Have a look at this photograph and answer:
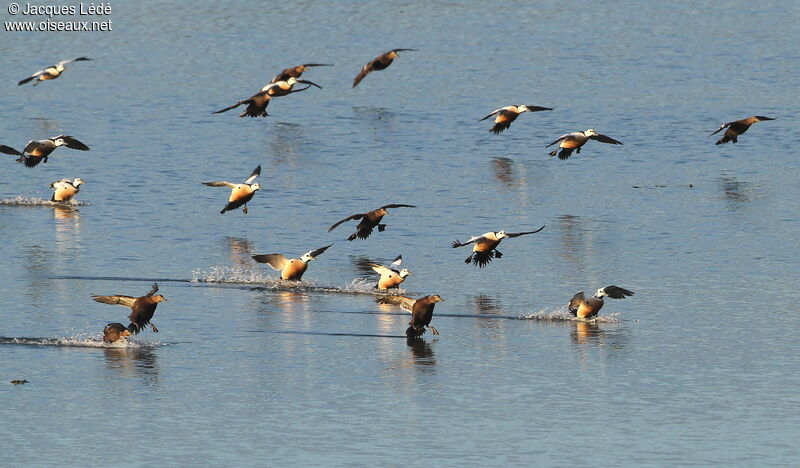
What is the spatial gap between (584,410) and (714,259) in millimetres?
9724

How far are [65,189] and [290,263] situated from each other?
9000mm

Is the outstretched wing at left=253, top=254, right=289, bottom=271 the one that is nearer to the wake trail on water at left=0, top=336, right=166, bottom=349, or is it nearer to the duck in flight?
the wake trail on water at left=0, top=336, right=166, bottom=349

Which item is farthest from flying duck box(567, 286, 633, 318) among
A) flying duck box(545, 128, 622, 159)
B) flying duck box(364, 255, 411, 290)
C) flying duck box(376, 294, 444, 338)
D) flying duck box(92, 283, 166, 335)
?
flying duck box(545, 128, 622, 159)

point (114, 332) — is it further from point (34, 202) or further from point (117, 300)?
point (34, 202)

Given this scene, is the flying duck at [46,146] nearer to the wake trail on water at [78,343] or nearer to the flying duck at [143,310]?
the wake trail on water at [78,343]

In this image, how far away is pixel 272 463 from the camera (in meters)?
17.6

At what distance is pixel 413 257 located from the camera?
29.5 meters

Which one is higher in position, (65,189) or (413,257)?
(65,189)

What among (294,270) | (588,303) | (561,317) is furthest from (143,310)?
(588,303)

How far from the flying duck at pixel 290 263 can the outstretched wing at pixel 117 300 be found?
3.93 metres

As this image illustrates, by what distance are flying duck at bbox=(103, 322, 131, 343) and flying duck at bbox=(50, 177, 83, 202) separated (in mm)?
12400

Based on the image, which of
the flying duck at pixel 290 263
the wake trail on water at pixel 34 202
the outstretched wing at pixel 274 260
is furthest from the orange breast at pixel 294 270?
the wake trail on water at pixel 34 202

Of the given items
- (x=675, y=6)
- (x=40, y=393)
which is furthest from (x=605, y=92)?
(x=40, y=393)

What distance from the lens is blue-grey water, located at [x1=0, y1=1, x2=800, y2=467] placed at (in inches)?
749
